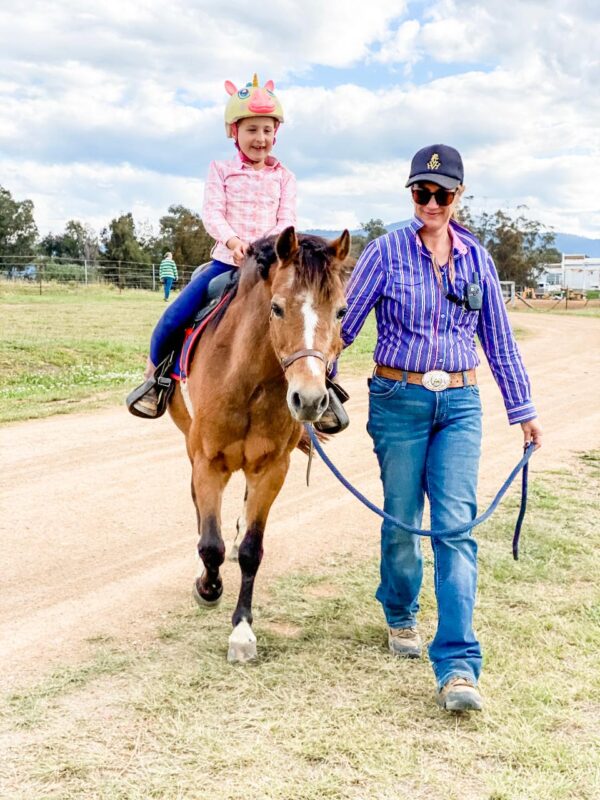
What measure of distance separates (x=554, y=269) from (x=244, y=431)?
98.4 m

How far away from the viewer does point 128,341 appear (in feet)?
58.7

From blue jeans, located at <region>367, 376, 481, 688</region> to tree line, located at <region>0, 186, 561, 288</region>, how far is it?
36162 mm

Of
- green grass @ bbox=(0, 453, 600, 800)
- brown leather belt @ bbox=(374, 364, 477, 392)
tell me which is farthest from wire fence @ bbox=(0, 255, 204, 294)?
brown leather belt @ bbox=(374, 364, 477, 392)

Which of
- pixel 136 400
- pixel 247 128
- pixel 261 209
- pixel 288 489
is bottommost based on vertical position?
pixel 288 489

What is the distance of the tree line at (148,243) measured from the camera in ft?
A: 168

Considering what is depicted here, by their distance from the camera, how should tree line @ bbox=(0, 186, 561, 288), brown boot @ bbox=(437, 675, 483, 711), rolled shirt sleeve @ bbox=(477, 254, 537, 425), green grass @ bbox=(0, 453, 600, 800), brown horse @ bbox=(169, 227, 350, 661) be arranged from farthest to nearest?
tree line @ bbox=(0, 186, 561, 288), rolled shirt sleeve @ bbox=(477, 254, 537, 425), brown horse @ bbox=(169, 227, 350, 661), brown boot @ bbox=(437, 675, 483, 711), green grass @ bbox=(0, 453, 600, 800)

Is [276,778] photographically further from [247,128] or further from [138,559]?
[247,128]

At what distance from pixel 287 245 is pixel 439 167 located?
2.92ft

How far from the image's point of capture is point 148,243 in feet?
188

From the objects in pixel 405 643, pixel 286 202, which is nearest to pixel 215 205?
pixel 286 202

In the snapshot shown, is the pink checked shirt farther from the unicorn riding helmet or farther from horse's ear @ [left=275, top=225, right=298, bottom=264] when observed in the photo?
horse's ear @ [left=275, top=225, right=298, bottom=264]

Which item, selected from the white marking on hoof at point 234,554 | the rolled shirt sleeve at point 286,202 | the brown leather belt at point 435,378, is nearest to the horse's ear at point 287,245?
the brown leather belt at point 435,378

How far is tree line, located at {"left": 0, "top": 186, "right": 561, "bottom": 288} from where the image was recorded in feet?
168

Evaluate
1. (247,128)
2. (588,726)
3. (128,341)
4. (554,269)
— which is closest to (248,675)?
(588,726)
